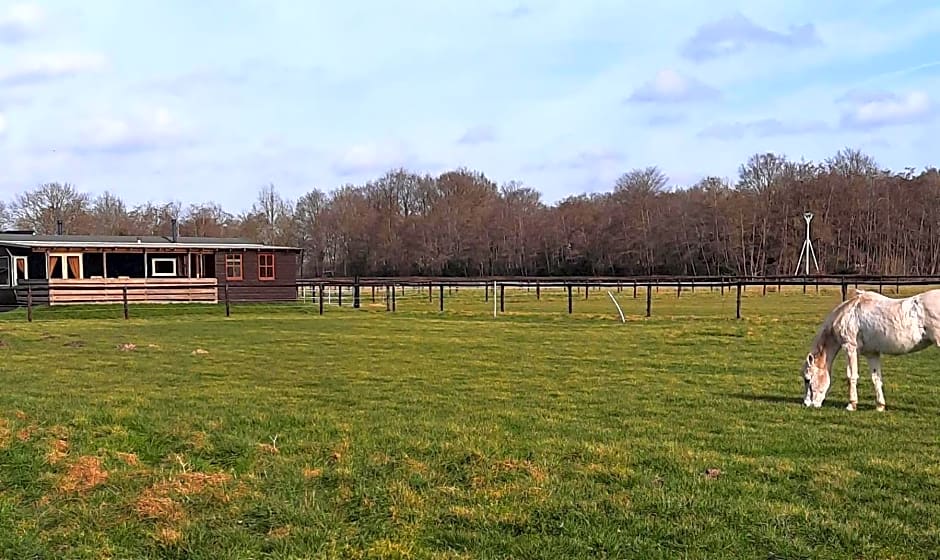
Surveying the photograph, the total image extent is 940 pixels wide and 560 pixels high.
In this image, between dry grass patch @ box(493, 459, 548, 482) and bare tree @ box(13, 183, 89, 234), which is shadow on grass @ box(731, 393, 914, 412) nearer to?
dry grass patch @ box(493, 459, 548, 482)

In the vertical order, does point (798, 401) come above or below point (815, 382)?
below

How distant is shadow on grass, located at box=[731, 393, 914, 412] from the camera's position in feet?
26.7

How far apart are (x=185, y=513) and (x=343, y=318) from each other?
740 inches

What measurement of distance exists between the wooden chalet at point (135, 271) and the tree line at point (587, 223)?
2375cm

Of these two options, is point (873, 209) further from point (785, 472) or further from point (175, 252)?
point (785, 472)

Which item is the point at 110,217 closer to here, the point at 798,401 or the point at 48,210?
the point at 48,210

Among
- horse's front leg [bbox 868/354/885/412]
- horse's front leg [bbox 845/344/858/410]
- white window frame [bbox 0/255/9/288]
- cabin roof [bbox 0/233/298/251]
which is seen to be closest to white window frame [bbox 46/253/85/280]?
cabin roof [bbox 0/233/298/251]

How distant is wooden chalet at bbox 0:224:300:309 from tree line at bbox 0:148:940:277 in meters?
23.7

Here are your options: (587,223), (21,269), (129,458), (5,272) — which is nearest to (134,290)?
(21,269)

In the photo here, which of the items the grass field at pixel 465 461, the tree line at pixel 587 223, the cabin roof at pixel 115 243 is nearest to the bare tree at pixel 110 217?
the tree line at pixel 587 223

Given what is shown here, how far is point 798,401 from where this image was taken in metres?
8.57

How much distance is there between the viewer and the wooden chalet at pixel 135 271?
30578mm

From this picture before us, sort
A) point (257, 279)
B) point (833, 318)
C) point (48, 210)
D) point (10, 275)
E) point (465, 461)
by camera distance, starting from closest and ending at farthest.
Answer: point (465, 461), point (833, 318), point (10, 275), point (257, 279), point (48, 210)

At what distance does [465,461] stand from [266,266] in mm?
30300
